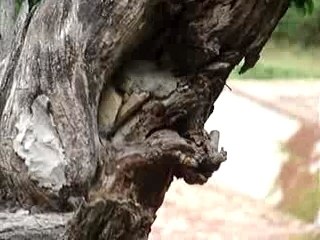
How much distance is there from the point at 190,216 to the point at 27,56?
179 centimetres

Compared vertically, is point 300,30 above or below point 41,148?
below

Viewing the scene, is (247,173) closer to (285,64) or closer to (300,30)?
(285,64)

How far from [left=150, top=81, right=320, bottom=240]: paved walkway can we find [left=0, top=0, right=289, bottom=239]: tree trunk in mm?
1502

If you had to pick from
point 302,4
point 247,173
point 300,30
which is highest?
point 302,4

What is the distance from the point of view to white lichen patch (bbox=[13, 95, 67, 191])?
1.08 meters

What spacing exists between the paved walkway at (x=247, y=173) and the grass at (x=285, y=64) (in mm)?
99

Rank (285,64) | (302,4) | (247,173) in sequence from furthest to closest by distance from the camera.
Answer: (285,64)
(247,173)
(302,4)

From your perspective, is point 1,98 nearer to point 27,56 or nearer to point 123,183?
point 27,56

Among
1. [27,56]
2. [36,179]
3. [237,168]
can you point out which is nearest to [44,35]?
[27,56]

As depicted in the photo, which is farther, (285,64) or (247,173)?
(285,64)

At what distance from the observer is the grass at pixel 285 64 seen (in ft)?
12.6

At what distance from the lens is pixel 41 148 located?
1.09m

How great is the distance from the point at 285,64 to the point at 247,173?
3.42 feet

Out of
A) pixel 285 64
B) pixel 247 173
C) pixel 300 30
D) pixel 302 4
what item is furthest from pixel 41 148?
pixel 300 30
